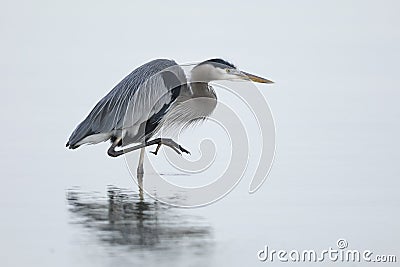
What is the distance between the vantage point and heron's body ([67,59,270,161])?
7.89 m

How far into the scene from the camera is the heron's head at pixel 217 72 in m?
8.30

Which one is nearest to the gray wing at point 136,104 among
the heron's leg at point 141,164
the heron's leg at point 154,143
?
the heron's leg at point 154,143

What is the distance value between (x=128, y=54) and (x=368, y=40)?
386cm

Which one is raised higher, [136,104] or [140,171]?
[136,104]

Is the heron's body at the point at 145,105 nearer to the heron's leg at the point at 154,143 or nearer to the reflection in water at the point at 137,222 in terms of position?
the heron's leg at the point at 154,143

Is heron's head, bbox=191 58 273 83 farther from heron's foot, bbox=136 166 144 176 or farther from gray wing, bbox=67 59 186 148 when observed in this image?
heron's foot, bbox=136 166 144 176

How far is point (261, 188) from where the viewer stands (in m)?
7.31

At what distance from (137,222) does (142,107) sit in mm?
2023

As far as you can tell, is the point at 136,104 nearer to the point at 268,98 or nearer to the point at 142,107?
the point at 142,107

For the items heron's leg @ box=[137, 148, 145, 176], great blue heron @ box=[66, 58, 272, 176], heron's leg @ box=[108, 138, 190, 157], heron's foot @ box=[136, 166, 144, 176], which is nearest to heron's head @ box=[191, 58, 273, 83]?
great blue heron @ box=[66, 58, 272, 176]

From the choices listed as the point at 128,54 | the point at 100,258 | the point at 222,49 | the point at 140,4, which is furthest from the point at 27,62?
the point at 100,258

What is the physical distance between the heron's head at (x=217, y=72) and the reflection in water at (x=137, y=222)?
1.53m

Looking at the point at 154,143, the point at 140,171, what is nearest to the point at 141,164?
the point at 140,171

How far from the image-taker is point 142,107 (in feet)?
26.0
